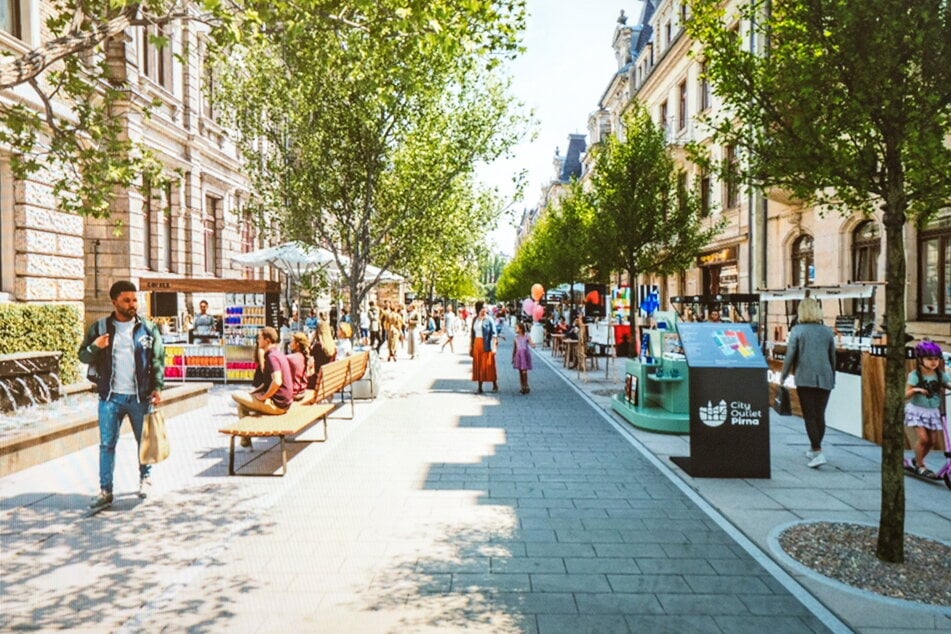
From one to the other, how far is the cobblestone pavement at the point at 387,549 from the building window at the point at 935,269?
386 inches

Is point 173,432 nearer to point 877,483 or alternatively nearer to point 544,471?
point 544,471

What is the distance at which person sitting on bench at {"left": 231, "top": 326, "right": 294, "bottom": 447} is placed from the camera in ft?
25.7

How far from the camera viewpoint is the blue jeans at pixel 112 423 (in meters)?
6.01

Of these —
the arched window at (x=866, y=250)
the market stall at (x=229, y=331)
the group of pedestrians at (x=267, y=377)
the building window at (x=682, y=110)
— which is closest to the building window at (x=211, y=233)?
the market stall at (x=229, y=331)

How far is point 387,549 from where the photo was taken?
5.07m

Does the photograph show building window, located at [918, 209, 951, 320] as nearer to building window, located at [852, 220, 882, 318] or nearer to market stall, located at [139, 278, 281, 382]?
building window, located at [852, 220, 882, 318]

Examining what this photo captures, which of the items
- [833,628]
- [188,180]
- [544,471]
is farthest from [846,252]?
[188,180]

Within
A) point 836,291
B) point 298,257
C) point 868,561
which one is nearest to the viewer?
point 868,561

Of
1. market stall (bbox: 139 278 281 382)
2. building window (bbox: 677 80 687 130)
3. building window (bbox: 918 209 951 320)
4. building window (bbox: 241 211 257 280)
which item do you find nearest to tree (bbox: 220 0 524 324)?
market stall (bbox: 139 278 281 382)

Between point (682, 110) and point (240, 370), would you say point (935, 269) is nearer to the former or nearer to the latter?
point (240, 370)

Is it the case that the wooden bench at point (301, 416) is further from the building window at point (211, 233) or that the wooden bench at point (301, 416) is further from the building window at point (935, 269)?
the building window at point (211, 233)

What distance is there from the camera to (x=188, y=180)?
2325 centimetres

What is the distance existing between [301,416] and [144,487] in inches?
76.5

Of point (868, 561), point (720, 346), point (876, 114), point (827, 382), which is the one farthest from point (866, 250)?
point (868, 561)
